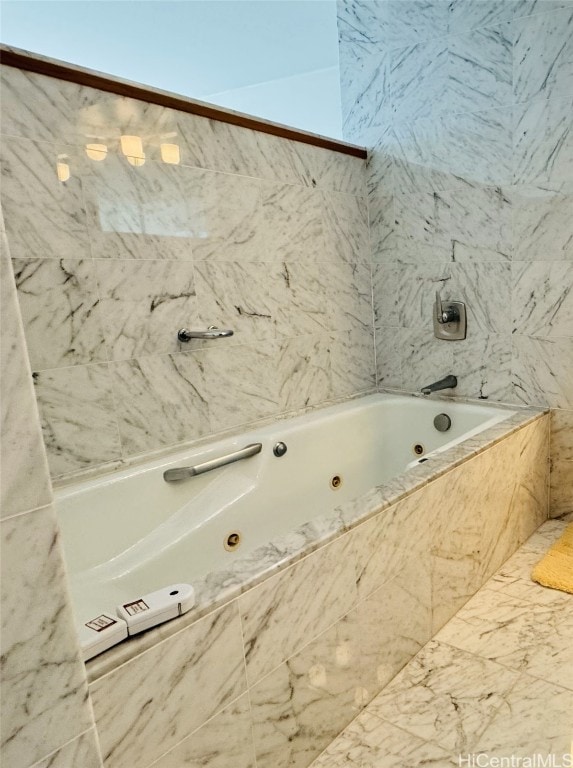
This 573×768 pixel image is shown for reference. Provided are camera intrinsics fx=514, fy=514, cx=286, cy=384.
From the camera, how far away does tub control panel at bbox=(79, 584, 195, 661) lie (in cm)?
76

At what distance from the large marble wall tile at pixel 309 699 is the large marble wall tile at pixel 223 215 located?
1.23m

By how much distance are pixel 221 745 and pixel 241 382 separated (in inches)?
46.6

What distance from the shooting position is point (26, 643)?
0.59 m

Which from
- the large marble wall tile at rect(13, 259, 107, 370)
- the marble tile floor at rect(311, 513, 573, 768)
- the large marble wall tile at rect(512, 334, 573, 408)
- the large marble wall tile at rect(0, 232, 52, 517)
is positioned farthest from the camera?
the large marble wall tile at rect(512, 334, 573, 408)

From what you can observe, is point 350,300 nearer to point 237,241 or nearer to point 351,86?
point 237,241

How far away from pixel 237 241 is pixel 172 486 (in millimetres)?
882

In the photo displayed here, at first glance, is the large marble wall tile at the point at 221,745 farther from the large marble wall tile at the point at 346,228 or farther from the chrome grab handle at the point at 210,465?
the large marble wall tile at the point at 346,228

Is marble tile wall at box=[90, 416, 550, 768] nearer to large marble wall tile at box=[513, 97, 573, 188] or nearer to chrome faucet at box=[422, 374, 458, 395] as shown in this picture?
chrome faucet at box=[422, 374, 458, 395]

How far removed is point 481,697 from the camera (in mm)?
1230

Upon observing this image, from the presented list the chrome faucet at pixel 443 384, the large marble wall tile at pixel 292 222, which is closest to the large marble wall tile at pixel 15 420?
the large marble wall tile at pixel 292 222

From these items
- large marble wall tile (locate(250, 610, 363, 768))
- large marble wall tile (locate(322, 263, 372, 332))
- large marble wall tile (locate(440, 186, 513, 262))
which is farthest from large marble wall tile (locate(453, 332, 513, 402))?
large marble wall tile (locate(250, 610, 363, 768))

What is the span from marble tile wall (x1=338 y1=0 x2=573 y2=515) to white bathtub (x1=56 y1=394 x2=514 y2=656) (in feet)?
0.84

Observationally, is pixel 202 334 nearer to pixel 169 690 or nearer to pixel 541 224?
pixel 169 690

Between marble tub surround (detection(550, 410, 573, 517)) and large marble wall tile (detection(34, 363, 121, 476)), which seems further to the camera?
marble tub surround (detection(550, 410, 573, 517))
